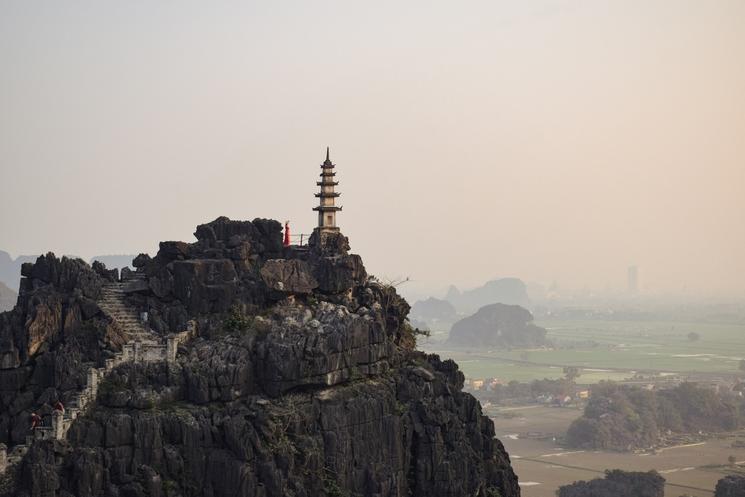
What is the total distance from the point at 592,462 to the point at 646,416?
21049 millimetres

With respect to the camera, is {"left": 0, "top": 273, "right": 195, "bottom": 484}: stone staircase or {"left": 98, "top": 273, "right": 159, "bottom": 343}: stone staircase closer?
{"left": 0, "top": 273, "right": 195, "bottom": 484}: stone staircase

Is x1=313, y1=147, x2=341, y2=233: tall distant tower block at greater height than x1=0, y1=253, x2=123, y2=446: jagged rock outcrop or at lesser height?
greater

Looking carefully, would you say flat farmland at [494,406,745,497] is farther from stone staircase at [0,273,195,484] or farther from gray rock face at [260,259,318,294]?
stone staircase at [0,273,195,484]

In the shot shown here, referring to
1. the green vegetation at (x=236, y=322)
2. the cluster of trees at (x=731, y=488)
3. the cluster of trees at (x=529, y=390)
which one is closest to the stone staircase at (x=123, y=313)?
the green vegetation at (x=236, y=322)

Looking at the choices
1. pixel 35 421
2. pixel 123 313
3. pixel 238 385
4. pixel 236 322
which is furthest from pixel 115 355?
pixel 236 322

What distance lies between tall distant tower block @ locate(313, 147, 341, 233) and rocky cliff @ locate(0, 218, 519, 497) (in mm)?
4133

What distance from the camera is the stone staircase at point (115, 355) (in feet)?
173

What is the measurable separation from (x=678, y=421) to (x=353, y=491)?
9366cm

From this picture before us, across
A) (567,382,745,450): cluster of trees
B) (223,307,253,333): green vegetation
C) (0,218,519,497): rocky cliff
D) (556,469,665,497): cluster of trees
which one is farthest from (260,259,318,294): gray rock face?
(567,382,745,450): cluster of trees

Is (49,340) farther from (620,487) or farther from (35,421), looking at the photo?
(620,487)

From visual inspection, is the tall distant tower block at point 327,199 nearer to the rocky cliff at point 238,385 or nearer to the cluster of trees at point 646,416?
the rocky cliff at point 238,385

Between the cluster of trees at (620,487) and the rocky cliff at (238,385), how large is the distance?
34.6 meters

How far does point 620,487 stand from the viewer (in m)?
101

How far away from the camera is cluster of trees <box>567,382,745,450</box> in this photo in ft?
447
